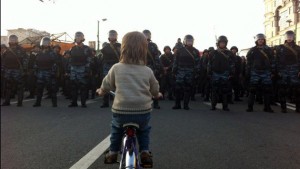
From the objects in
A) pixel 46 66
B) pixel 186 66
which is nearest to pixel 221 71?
pixel 186 66

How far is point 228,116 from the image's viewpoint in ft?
30.3

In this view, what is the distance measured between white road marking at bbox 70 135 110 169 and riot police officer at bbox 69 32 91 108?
5.51 metres

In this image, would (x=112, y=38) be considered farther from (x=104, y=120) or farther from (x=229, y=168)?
(x=229, y=168)

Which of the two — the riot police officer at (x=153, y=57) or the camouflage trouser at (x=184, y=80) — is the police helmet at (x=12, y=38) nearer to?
the riot police officer at (x=153, y=57)

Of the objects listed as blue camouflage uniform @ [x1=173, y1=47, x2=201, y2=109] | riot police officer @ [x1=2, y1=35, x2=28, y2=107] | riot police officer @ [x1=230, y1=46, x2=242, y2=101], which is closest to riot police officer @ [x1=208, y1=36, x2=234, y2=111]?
blue camouflage uniform @ [x1=173, y1=47, x2=201, y2=109]

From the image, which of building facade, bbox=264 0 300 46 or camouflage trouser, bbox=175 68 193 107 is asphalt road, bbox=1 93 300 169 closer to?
camouflage trouser, bbox=175 68 193 107

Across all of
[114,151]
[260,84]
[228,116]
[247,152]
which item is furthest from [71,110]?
[114,151]

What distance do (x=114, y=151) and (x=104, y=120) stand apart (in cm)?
458

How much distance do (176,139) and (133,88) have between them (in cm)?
293

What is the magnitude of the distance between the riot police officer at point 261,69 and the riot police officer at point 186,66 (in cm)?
156

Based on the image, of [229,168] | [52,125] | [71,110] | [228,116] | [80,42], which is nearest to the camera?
[229,168]

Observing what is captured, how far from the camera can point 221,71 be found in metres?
10.8

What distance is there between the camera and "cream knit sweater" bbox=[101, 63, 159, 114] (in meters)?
3.54

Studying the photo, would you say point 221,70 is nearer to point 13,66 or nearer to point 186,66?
point 186,66
